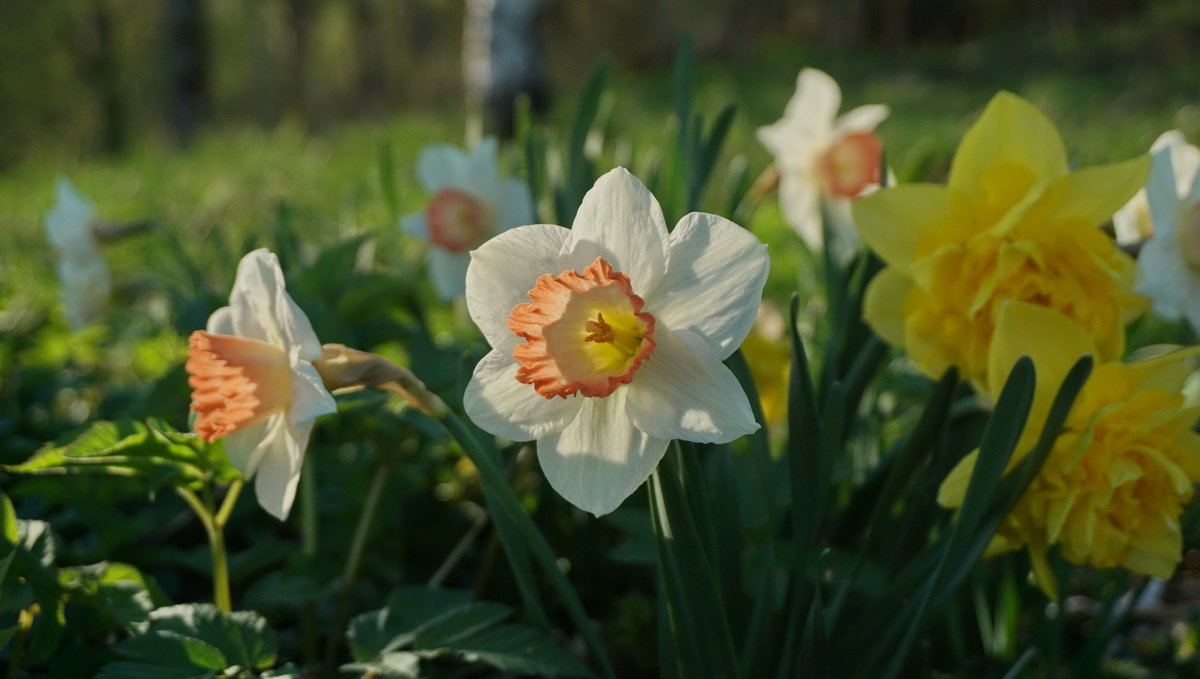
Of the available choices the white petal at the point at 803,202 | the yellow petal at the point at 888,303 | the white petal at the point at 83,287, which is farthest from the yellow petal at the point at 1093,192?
the white petal at the point at 83,287

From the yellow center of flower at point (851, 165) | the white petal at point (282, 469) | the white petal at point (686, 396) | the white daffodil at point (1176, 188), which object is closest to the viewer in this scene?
the white petal at point (686, 396)

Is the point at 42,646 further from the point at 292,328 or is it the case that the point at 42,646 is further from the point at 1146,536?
the point at 1146,536

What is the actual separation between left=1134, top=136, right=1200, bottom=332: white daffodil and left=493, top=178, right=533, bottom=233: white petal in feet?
2.40

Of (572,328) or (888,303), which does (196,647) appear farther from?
(888,303)

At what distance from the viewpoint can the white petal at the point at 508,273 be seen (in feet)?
2.05

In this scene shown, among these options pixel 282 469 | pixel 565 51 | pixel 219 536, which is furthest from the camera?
pixel 565 51

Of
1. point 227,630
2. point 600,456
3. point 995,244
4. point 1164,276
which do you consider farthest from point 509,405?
point 1164,276

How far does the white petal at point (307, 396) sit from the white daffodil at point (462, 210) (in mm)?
627

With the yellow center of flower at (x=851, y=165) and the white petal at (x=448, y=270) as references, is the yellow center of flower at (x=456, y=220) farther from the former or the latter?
the yellow center of flower at (x=851, y=165)

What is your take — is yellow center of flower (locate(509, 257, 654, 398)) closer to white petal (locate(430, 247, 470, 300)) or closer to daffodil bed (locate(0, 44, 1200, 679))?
daffodil bed (locate(0, 44, 1200, 679))

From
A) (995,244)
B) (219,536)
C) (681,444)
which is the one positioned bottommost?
(219,536)

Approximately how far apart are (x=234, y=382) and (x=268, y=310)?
6 centimetres

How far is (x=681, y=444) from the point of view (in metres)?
0.68

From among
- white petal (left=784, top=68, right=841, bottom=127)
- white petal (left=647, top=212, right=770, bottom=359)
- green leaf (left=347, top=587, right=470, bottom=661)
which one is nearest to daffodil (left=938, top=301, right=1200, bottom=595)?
white petal (left=647, top=212, right=770, bottom=359)
